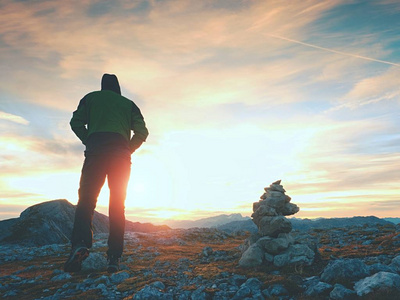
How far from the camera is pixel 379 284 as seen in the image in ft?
20.7

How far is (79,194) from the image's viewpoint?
960 centimetres

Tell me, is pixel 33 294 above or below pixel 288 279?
below

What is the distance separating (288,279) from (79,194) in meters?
7.92

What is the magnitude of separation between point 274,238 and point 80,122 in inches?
433

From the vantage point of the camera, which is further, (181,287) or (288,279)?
(181,287)

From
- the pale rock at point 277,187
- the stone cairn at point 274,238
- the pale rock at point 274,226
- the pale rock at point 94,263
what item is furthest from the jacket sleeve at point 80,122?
the pale rock at point 277,187

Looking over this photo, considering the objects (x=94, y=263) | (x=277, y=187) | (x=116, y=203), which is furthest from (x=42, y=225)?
(x=277, y=187)

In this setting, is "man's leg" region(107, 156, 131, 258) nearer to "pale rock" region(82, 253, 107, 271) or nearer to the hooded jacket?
the hooded jacket

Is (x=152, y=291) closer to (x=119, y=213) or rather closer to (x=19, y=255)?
(x=119, y=213)

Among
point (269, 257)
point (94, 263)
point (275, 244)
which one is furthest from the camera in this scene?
point (275, 244)

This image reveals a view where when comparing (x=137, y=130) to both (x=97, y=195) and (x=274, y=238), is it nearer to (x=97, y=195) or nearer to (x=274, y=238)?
(x=97, y=195)

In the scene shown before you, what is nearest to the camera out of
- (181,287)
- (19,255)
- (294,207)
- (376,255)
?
(181,287)

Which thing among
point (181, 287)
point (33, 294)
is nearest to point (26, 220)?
point (33, 294)

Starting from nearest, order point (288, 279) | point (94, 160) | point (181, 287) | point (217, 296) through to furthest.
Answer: point (217, 296)
point (288, 279)
point (181, 287)
point (94, 160)
